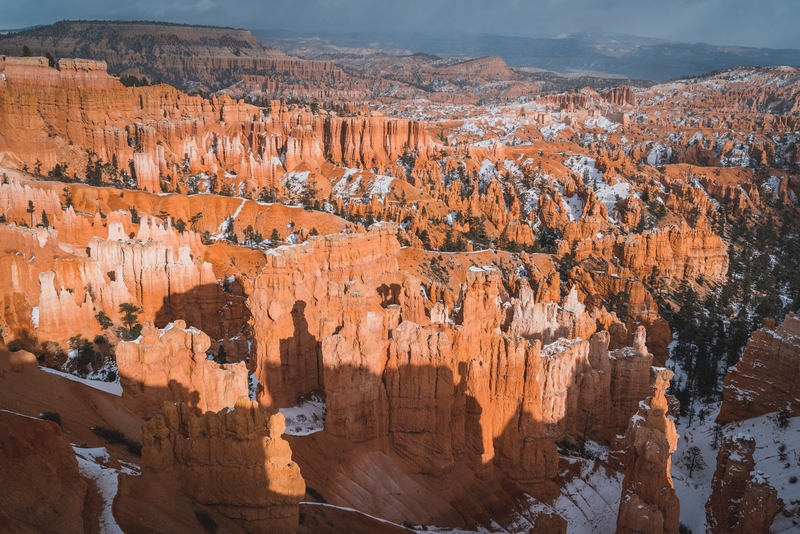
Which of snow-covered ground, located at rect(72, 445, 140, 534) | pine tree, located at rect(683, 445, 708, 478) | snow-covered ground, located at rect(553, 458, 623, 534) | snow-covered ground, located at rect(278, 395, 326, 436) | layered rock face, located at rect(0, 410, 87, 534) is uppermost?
layered rock face, located at rect(0, 410, 87, 534)

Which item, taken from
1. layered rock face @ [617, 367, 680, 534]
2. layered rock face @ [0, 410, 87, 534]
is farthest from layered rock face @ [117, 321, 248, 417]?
layered rock face @ [617, 367, 680, 534]

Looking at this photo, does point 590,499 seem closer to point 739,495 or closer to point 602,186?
point 739,495

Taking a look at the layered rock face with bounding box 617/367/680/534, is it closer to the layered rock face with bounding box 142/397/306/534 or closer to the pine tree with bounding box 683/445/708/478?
the pine tree with bounding box 683/445/708/478

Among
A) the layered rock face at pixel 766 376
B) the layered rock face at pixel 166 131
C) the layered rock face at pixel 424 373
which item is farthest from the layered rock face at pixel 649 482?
the layered rock face at pixel 166 131

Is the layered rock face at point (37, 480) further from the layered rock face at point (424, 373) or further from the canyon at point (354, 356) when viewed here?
the layered rock face at point (424, 373)

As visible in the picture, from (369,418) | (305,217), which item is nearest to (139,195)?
(305,217)
